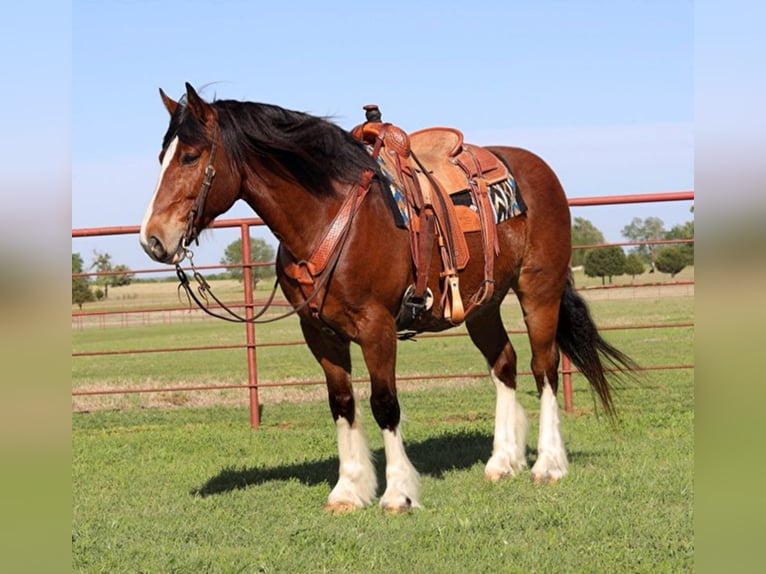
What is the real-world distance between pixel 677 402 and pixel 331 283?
5.28 metres

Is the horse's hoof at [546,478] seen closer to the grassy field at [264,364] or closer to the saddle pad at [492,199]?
the saddle pad at [492,199]

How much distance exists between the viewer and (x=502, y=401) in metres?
6.07

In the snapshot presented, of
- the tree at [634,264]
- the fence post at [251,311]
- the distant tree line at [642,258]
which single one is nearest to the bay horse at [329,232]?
the fence post at [251,311]

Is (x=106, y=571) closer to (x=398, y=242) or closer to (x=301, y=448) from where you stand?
(x=398, y=242)

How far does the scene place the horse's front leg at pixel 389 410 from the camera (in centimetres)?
486

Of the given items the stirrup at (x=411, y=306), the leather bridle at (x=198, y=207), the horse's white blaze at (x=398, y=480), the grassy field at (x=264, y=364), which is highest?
the leather bridle at (x=198, y=207)

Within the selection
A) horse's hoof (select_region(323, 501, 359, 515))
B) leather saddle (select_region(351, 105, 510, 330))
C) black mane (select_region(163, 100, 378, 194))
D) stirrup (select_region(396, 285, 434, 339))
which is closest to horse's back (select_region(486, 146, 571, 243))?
leather saddle (select_region(351, 105, 510, 330))

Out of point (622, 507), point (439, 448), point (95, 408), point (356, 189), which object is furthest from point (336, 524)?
point (95, 408)

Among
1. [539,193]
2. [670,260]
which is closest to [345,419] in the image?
[539,193]

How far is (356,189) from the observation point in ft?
16.2

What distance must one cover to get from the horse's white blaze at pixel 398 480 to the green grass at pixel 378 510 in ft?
0.32

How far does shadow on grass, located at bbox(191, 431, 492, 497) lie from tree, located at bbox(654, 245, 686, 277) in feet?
19.4

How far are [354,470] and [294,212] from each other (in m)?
1.55

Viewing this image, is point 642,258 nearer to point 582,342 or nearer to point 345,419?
point 582,342
